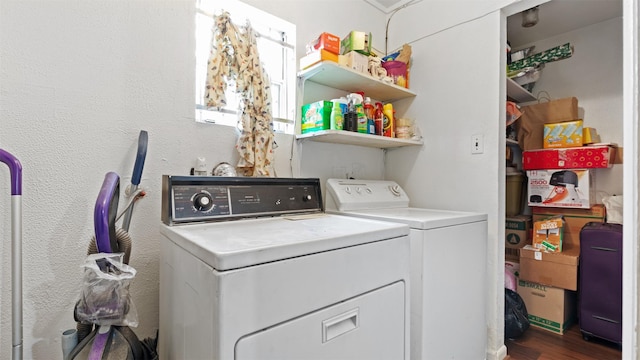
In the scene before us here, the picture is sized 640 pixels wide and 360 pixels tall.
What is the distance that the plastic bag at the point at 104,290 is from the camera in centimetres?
93

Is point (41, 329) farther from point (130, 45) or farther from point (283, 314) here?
point (130, 45)

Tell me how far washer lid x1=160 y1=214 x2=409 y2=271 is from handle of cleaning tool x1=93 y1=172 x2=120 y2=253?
0.18 m

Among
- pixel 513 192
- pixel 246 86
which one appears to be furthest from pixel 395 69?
pixel 513 192

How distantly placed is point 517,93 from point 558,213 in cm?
109

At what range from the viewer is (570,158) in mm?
2328

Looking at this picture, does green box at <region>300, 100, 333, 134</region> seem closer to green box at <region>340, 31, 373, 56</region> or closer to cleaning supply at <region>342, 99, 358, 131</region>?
cleaning supply at <region>342, 99, 358, 131</region>

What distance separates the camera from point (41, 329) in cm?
115

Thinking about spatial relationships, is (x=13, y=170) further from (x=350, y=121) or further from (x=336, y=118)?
(x=350, y=121)

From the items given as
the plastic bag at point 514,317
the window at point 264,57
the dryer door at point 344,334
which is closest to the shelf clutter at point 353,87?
the window at point 264,57

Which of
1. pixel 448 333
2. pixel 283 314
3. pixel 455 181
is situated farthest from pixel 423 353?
pixel 455 181

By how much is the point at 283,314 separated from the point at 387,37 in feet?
7.91

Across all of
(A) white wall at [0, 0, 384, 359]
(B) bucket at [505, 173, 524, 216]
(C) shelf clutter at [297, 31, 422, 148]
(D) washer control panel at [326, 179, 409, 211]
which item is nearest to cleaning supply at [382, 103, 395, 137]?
(C) shelf clutter at [297, 31, 422, 148]

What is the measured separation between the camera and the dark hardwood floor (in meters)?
1.92

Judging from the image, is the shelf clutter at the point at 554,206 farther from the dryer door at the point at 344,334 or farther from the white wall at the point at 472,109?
the dryer door at the point at 344,334
